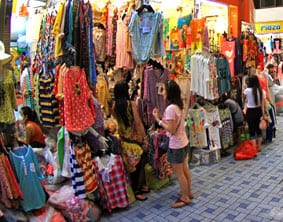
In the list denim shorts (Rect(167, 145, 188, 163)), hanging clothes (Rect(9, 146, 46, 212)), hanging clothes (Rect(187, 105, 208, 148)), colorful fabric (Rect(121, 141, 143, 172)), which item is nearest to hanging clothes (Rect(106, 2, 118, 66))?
colorful fabric (Rect(121, 141, 143, 172))

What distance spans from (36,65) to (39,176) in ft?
5.40

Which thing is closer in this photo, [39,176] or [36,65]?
[39,176]

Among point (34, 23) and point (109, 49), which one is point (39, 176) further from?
point (34, 23)

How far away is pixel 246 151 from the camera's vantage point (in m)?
5.82

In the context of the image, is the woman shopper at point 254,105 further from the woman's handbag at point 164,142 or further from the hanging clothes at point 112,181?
the hanging clothes at point 112,181

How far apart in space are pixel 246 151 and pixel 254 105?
87cm

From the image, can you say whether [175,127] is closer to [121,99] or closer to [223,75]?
[121,99]

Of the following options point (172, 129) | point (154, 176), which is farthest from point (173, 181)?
point (172, 129)

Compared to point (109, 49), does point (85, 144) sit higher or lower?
lower

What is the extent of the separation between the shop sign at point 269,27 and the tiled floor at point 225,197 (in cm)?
956

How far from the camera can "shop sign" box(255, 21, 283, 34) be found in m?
13.5

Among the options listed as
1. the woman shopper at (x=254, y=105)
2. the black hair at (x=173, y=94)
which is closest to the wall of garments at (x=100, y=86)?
the woman shopper at (x=254, y=105)

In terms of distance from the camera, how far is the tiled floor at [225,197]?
12.1 feet

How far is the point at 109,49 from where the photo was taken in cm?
470
